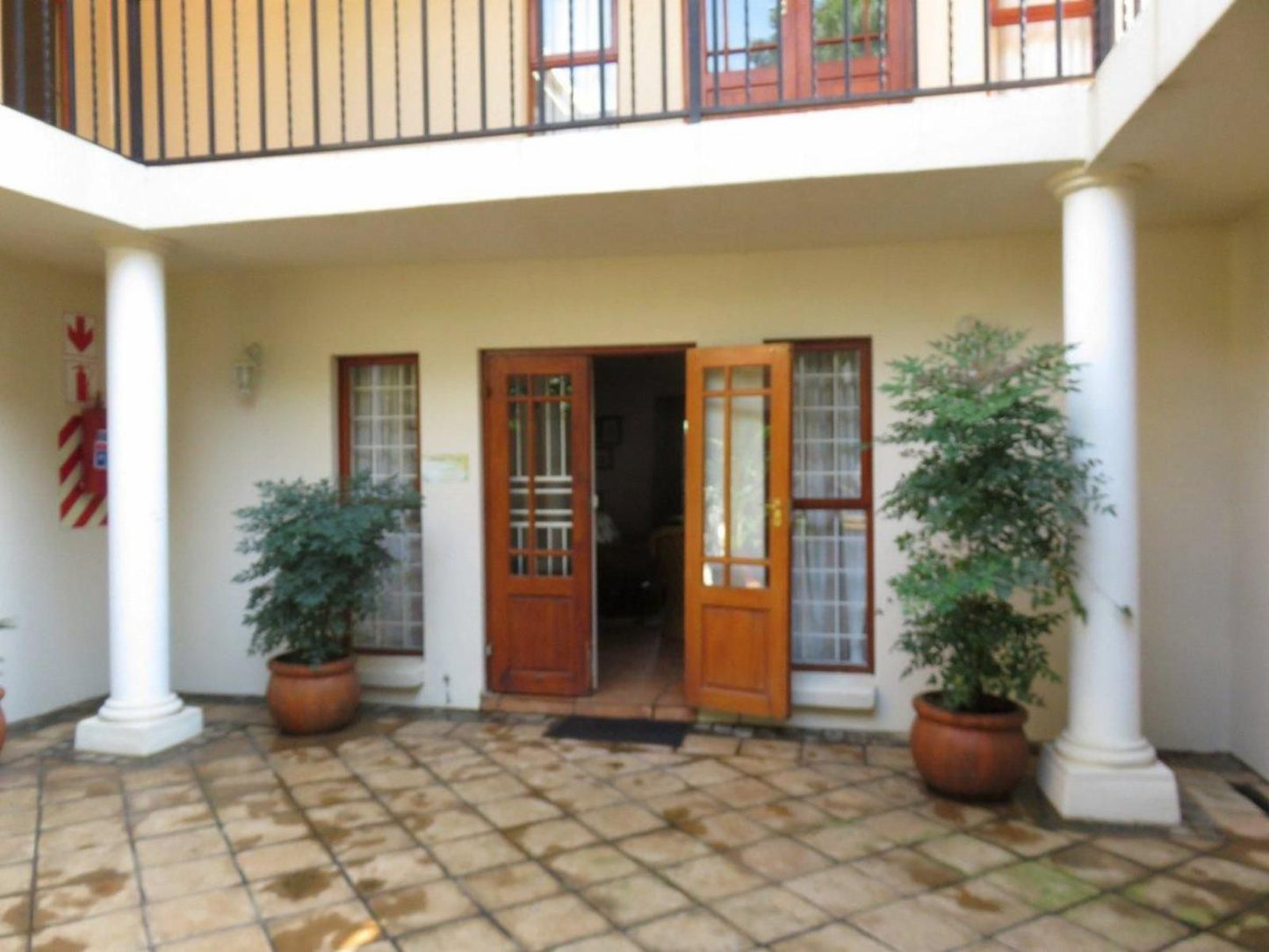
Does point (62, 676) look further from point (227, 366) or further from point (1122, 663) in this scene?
point (1122, 663)

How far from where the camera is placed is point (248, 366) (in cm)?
546

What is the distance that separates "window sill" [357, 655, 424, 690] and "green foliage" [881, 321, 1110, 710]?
2.94 metres

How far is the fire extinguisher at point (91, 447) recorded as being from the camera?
549cm

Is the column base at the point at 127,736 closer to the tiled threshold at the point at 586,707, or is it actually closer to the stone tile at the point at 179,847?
the stone tile at the point at 179,847

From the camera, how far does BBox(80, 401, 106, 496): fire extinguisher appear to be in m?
5.49

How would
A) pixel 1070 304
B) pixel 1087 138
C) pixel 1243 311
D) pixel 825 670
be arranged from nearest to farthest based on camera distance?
pixel 1087 138
pixel 1070 304
pixel 1243 311
pixel 825 670

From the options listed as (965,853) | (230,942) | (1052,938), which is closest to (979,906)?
(1052,938)

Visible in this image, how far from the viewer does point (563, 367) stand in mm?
5242

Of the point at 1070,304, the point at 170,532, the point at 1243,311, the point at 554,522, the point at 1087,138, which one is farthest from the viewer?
the point at 170,532

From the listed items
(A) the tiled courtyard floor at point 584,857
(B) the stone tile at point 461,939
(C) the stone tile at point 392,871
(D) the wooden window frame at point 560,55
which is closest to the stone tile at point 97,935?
(A) the tiled courtyard floor at point 584,857

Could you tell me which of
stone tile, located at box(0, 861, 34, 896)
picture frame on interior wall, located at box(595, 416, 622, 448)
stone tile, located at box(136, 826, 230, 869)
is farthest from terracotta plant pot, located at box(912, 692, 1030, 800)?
picture frame on interior wall, located at box(595, 416, 622, 448)

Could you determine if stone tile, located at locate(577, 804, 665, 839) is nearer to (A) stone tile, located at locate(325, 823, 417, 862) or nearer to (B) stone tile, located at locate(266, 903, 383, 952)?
(A) stone tile, located at locate(325, 823, 417, 862)

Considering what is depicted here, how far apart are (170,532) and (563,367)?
277cm

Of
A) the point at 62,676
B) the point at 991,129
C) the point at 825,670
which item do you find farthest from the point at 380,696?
the point at 991,129
